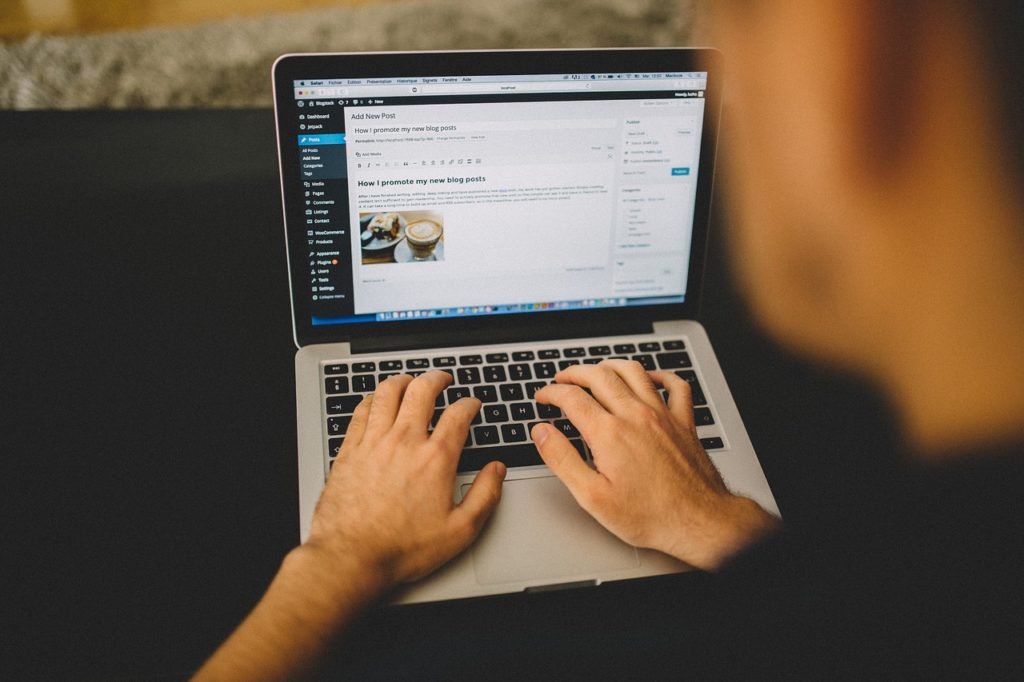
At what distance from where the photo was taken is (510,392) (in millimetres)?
761

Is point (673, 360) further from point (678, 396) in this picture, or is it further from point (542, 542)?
point (542, 542)

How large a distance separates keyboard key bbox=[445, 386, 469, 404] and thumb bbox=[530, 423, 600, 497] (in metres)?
0.10

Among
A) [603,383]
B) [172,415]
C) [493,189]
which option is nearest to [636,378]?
[603,383]

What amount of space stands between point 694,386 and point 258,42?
1008 mm

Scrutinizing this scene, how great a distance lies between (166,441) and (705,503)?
517mm

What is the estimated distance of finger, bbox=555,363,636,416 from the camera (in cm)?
70

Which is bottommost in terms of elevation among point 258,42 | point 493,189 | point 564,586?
point 564,586

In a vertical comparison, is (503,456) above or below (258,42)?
below

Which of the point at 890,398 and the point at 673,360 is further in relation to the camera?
the point at 673,360

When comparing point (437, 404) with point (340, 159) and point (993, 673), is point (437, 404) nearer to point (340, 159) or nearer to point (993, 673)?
point (340, 159)

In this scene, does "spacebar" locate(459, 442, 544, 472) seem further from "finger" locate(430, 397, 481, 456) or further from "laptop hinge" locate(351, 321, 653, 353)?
"laptop hinge" locate(351, 321, 653, 353)

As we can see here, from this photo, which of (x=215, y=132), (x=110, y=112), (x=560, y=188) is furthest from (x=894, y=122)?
(x=110, y=112)

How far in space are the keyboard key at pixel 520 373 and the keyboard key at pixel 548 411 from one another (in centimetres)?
4

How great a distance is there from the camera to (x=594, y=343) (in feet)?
2.73
